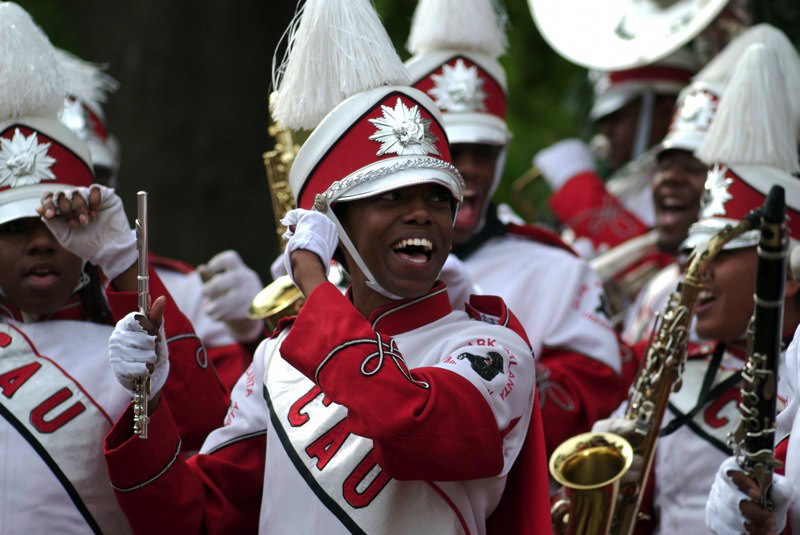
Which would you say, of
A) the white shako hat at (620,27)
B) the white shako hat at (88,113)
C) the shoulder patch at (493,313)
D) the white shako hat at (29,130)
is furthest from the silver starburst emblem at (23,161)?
the white shako hat at (620,27)

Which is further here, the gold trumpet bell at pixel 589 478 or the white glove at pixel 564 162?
the white glove at pixel 564 162

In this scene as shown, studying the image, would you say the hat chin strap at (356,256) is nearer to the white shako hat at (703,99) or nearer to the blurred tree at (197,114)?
the white shako hat at (703,99)

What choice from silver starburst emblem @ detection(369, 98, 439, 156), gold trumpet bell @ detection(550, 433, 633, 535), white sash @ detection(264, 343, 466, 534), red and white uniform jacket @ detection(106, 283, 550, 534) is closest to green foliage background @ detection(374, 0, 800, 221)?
gold trumpet bell @ detection(550, 433, 633, 535)

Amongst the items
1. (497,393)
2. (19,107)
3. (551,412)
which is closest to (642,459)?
(551,412)

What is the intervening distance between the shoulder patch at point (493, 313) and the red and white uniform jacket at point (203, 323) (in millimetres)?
2056

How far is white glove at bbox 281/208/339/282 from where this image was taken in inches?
142

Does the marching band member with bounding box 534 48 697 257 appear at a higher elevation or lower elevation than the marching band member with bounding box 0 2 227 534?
lower

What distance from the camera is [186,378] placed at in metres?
4.29

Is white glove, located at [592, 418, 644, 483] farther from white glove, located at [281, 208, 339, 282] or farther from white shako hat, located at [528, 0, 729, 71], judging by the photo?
white shako hat, located at [528, 0, 729, 71]

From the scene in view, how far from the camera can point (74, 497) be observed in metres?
4.12

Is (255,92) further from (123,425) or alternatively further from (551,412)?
(123,425)

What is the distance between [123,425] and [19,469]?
0.38 metres

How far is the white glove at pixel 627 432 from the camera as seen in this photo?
462cm

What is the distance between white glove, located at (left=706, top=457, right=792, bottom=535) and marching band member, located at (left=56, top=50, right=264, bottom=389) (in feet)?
8.64
